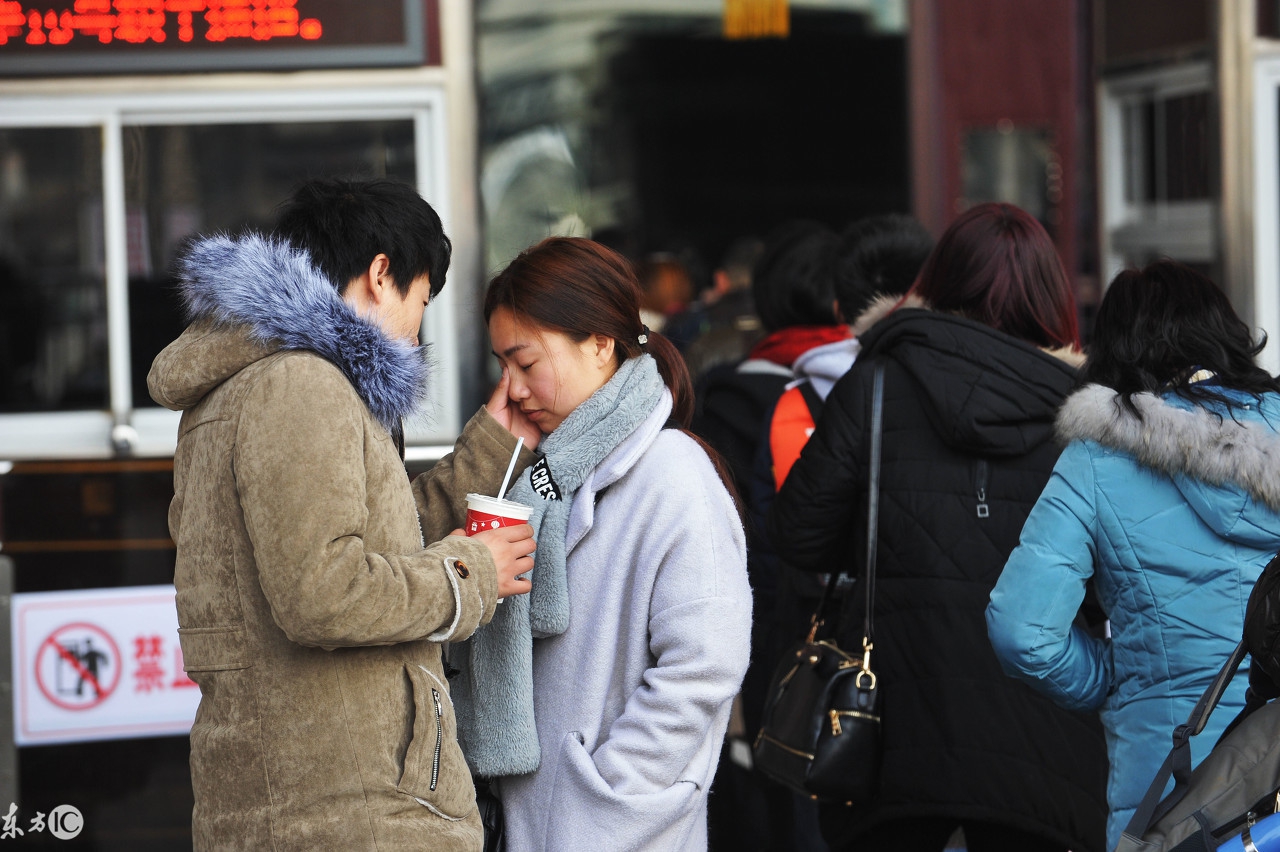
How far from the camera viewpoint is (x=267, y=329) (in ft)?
5.94

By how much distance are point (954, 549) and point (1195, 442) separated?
694 millimetres

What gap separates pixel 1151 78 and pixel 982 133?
0.85 metres

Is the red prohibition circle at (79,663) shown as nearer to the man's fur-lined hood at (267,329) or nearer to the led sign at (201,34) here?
the led sign at (201,34)

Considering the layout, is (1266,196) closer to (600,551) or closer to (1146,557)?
(1146,557)

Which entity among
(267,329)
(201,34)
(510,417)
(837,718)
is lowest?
(837,718)

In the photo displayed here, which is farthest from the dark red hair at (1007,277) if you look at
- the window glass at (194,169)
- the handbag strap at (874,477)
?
the window glass at (194,169)

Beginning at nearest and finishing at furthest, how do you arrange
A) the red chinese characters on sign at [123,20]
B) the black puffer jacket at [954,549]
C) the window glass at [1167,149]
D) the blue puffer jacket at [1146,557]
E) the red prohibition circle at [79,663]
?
the blue puffer jacket at [1146,557] < the black puffer jacket at [954,549] < the red prohibition circle at [79,663] < the red chinese characters on sign at [123,20] < the window glass at [1167,149]

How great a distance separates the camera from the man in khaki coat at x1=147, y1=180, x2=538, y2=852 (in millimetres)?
1733

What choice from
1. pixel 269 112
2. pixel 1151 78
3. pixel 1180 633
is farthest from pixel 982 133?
pixel 1180 633

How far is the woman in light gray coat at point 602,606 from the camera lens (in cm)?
192

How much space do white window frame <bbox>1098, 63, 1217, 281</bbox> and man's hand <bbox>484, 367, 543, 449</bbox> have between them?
3.55 m

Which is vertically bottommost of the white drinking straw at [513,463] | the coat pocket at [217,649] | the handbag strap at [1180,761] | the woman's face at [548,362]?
the handbag strap at [1180,761]

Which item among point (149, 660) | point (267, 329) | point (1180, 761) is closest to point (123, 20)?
point (149, 660)

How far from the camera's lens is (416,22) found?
13.8ft
